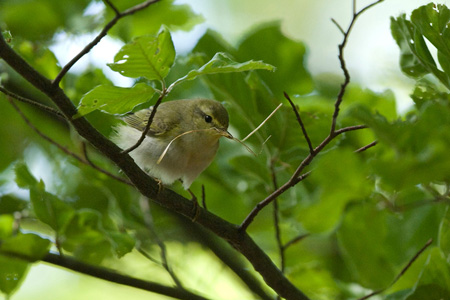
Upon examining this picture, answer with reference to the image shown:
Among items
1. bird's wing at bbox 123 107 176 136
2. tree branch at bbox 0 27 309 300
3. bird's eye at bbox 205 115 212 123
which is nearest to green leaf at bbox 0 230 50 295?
tree branch at bbox 0 27 309 300

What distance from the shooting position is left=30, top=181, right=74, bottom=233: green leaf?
1.41 m

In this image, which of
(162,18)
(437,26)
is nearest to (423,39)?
(437,26)

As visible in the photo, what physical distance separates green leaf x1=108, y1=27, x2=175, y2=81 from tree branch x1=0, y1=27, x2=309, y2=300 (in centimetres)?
14

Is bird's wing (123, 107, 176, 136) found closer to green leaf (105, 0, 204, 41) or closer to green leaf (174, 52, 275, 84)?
green leaf (105, 0, 204, 41)

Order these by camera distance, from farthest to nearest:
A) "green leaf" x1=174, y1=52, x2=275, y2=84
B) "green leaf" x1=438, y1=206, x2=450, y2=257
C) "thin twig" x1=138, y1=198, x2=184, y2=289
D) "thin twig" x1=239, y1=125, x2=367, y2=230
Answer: "thin twig" x1=138, y1=198, x2=184, y2=289
"green leaf" x1=438, y1=206, x2=450, y2=257
"thin twig" x1=239, y1=125, x2=367, y2=230
"green leaf" x1=174, y1=52, x2=275, y2=84

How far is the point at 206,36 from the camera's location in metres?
1.60

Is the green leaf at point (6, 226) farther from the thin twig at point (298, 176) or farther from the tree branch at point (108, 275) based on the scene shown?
the thin twig at point (298, 176)

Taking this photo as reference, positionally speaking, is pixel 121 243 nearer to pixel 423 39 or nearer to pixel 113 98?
pixel 113 98

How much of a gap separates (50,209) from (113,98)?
0.54 metres

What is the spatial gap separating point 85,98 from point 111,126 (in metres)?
0.80

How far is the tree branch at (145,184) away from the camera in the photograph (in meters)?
0.99

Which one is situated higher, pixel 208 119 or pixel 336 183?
pixel 208 119

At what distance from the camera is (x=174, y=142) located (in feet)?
7.04

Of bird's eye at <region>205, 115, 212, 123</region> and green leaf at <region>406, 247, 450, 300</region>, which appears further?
bird's eye at <region>205, 115, 212, 123</region>
